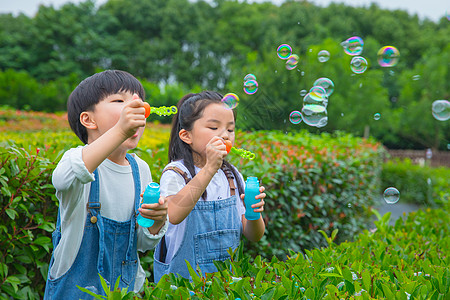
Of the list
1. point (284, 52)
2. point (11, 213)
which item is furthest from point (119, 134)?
point (284, 52)

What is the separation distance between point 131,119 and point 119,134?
7 cm

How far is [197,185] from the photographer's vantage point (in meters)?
1.86

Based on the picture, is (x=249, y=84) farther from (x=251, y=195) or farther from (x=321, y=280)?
(x=321, y=280)

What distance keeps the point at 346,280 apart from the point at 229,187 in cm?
87

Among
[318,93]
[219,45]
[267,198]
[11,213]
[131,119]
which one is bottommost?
[267,198]

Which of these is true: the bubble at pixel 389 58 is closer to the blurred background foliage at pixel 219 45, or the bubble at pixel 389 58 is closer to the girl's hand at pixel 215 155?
the girl's hand at pixel 215 155

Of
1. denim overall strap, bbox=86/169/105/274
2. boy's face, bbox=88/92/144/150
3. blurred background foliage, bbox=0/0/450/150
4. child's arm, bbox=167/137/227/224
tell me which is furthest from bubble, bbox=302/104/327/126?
blurred background foliage, bbox=0/0/450/150

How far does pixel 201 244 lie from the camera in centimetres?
207

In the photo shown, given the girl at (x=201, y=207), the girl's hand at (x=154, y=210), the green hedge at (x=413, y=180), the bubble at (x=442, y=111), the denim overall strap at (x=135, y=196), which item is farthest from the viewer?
the green hedge at (x=413, y=180)

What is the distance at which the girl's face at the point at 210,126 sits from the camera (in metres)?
2.06

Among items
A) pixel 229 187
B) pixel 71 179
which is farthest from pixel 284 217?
pixel 71 179

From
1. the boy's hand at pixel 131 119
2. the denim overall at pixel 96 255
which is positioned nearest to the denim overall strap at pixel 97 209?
the denim overall at pixel 96 255

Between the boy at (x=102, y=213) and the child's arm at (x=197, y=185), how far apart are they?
0.30 feet

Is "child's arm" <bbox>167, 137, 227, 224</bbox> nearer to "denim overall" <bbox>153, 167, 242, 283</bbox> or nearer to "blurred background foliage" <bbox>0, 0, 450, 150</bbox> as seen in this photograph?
"denim overall" <bbox>153, 167, 242, 283</bbox>
